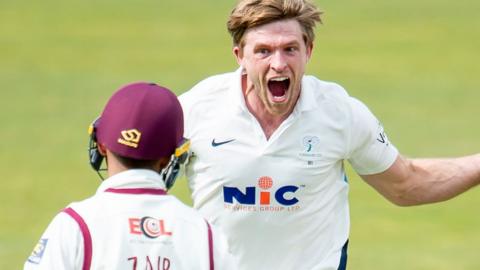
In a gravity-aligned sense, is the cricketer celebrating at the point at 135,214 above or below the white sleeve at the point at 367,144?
above

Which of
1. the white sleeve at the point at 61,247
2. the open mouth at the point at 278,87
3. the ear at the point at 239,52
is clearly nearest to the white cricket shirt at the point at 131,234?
the white sleeve at the point at 61,247

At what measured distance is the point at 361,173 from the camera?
24.2 feet

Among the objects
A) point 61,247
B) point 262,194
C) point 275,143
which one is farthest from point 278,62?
point 61,247

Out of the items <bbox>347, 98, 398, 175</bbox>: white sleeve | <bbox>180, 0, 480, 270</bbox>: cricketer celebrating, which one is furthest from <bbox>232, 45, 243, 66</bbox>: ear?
<bbox>347, 98, 398, 175</bbox>: white sleeve

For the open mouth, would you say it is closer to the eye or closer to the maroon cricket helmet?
the eye

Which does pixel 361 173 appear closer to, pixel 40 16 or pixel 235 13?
pixel 235 13

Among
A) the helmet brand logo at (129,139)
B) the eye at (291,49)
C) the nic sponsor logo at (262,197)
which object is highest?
the helmet brand logo at (129,139)

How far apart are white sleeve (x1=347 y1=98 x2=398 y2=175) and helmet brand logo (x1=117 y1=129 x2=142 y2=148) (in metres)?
2.13

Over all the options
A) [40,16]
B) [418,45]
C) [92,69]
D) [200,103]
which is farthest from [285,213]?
[40,16]

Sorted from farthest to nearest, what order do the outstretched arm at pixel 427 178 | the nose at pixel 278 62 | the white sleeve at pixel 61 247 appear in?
the outstretched arm at pixel 427 178, the nose at pixel 278 62, the white sleeve at pixel 61 247

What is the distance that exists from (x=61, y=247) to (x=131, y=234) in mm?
267

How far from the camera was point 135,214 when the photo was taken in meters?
5.13

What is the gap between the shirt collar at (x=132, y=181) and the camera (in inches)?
203

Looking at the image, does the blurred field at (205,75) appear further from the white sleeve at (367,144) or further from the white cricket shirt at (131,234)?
the white cricket shirt at (131,234)
